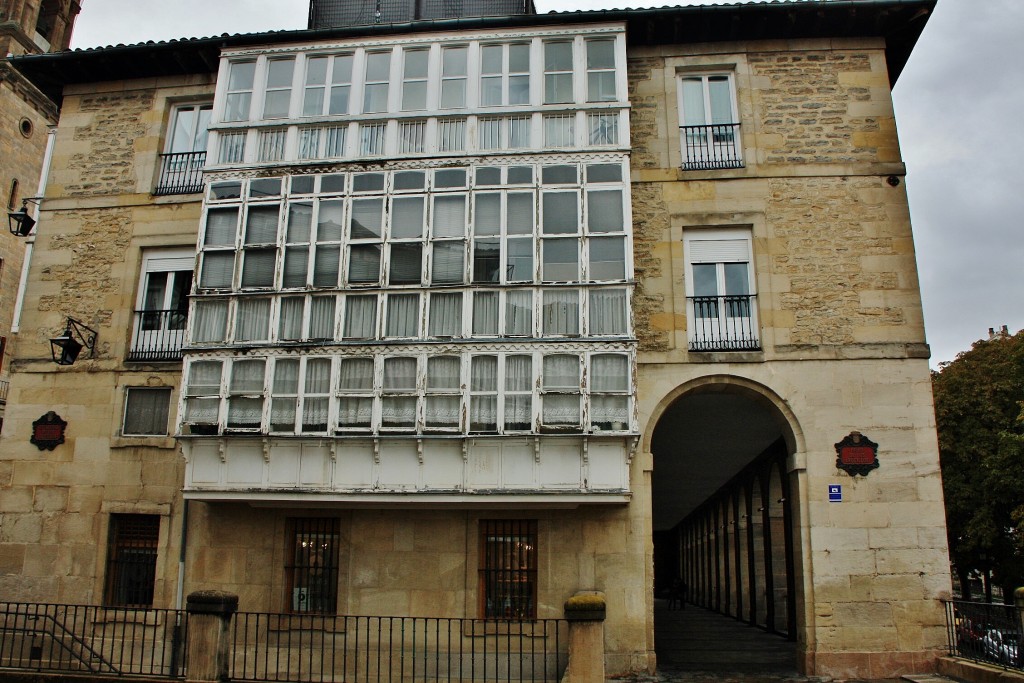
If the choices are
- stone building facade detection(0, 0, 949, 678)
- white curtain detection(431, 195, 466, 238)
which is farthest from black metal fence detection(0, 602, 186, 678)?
white curtain detection(431, 195, 466, 238)

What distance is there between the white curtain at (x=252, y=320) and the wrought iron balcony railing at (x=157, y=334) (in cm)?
200

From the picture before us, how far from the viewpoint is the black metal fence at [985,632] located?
32.5 ft

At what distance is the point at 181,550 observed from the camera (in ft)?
44.2

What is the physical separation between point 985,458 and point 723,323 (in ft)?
56.4

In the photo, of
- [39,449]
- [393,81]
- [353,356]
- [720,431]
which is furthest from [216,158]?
[720,431]

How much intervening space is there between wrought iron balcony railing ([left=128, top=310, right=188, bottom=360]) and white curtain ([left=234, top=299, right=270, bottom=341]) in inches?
78.8

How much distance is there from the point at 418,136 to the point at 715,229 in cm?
547

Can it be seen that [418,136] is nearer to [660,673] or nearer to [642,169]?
[642,169]

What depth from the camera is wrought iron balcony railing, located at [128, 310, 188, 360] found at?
14.6 meters

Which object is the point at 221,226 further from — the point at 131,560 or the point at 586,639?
the point at 586,639

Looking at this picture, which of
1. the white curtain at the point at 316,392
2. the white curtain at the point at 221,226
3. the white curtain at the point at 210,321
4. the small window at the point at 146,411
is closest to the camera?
the white curtain at the point at 316,392

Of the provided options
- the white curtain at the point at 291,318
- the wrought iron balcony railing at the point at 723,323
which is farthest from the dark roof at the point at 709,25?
the white curtain at the point at 291,318

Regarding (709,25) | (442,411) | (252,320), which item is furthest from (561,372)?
(709,25)

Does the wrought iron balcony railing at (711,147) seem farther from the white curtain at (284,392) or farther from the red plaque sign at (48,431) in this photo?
the red plaque sign at (48,431)
